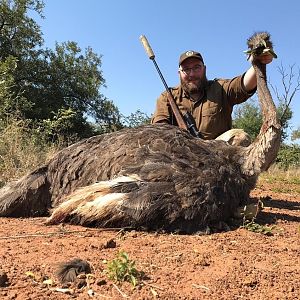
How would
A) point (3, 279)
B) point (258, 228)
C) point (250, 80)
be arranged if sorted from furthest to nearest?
point (250, 80) < point (258, 228) < point (3, 279)

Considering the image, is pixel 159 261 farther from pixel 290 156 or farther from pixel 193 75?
pixel 290 156

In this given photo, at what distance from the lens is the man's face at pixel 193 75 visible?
269 inches

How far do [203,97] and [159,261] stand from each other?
414cm

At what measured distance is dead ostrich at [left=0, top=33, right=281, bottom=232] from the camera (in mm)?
3764

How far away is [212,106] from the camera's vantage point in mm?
6594

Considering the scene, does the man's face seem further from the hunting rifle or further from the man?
the hunting rifle

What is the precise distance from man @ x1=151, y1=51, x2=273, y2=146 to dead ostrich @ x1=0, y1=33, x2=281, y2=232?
51.2 inches

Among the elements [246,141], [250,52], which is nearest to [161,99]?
[246,141]

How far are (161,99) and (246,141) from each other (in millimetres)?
1601

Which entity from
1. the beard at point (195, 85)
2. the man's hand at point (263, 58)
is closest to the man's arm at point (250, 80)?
the beard at point (195, 85)

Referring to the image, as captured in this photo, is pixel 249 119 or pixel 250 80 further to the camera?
pixel 249 119

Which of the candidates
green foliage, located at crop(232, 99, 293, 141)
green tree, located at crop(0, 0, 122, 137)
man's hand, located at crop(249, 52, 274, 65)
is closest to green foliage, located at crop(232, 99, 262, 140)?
green foliage, located at crop(232, 99, 293, 141)

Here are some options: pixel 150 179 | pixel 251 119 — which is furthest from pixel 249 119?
pixel 150 179

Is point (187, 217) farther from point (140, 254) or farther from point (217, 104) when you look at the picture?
point (217, 104)
